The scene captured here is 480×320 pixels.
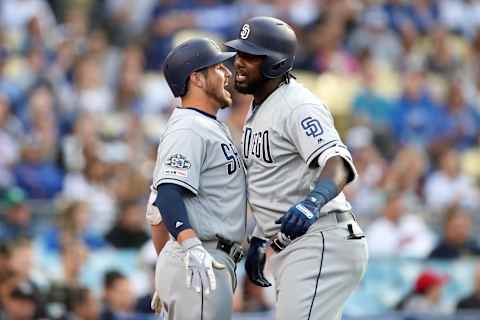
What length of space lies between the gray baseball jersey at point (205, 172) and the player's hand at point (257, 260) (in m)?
0.14

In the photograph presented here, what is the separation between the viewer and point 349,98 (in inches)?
483

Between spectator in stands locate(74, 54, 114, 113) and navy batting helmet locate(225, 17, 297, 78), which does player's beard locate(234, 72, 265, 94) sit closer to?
navy batting helmet locate(225, 17, 297, 78)

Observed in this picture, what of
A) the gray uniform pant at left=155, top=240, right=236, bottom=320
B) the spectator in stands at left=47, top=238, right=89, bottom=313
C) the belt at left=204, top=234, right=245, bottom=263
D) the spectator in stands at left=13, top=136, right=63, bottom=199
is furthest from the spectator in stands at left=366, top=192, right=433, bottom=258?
the gray uniform pant at left=155, top=240, right=236, bottom=320

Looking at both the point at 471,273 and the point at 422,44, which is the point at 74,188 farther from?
the point at 422,44

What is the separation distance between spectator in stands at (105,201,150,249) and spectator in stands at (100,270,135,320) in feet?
2.76

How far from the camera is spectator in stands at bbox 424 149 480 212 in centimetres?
1108

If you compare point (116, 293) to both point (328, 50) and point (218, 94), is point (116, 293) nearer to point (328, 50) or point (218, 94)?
point (218, 94)

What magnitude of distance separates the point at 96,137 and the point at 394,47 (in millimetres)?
4504

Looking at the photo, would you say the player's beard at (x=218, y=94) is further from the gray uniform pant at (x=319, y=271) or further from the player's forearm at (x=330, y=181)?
the gray uniform pant at (x=319, y=271)

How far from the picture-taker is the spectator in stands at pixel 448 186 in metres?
11.1

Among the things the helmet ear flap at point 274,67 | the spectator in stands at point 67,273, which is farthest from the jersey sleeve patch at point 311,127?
the spectator in stands at point 67,273

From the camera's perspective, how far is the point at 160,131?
437 inches

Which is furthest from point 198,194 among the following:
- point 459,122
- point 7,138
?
point 459,122

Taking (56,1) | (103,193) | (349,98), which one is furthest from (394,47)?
(103,193)
